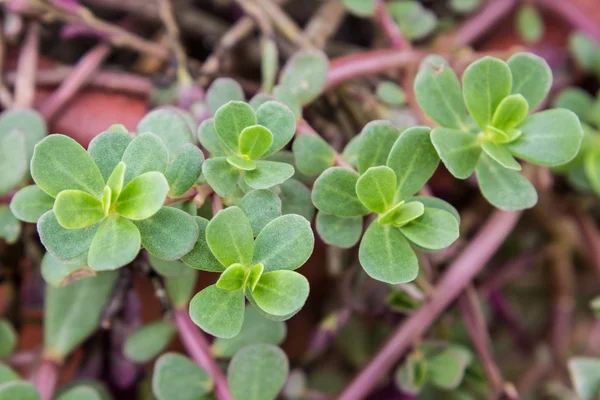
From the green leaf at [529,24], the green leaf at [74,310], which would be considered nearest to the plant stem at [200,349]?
the green leaf at [74,310]

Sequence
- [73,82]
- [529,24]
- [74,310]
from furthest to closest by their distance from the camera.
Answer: [529,24] < [73,82] < [74,310]

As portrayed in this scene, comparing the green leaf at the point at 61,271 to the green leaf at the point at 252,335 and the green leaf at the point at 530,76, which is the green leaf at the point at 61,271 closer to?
the green leaf at the point at 252,335

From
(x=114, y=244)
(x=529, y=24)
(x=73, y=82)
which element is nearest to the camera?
(x=114, y=244)

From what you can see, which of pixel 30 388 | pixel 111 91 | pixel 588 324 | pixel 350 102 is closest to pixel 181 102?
pixel 111 91

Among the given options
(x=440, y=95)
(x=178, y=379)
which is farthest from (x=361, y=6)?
(x=178, y=379)

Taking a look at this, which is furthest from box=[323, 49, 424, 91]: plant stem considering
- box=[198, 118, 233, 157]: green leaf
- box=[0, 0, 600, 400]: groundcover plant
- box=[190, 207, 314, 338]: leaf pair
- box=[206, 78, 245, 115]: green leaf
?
box=[190, 207, 314, 338]: leaf pair

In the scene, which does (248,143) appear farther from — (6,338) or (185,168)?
(6,338)

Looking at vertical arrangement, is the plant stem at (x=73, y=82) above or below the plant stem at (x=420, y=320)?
above
